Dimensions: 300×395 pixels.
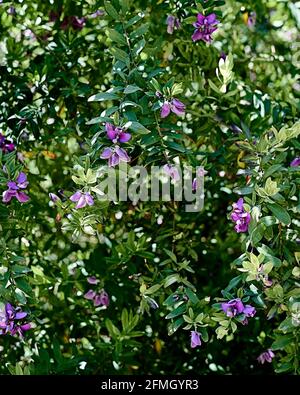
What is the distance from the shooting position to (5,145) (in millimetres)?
1847

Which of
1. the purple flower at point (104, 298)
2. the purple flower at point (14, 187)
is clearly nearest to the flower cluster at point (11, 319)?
the purple flower at point (14, 187)

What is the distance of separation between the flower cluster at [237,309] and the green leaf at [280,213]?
188mm

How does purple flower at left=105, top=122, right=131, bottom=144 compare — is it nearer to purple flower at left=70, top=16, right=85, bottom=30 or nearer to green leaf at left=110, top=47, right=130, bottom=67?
green leaf at left=110, top=47, right=130, bottom=67

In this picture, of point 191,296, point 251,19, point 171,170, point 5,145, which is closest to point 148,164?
point 171,170

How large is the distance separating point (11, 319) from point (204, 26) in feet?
2.61

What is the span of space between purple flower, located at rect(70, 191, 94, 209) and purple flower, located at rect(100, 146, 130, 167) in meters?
0.08

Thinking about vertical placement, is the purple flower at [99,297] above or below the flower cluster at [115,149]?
below

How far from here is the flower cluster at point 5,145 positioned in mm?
1835

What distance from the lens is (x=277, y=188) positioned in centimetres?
146

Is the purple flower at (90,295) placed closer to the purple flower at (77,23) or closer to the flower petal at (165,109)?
the flower petal at (165,109)

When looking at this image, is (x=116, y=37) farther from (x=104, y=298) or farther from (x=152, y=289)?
(x=104, y=298)

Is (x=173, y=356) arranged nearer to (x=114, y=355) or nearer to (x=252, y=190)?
(x=114, y=355)

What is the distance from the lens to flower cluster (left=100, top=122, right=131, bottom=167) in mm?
1460

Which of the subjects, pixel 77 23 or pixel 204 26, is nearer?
A: pixel 204 26
